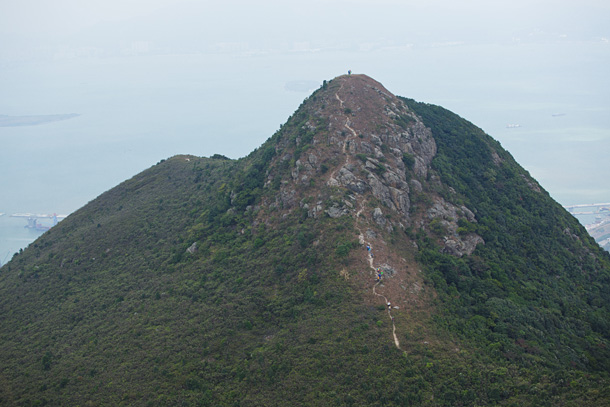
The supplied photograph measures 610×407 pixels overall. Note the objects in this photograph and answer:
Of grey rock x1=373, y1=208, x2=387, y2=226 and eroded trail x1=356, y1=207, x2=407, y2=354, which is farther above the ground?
grey rock x1=373, y1=208, x2=387, y2=226

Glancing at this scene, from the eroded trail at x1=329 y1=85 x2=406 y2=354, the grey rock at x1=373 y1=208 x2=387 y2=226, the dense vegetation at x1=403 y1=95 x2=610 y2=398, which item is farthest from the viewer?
the grey rock at x1=373 y1=208 x2=387 y2=226

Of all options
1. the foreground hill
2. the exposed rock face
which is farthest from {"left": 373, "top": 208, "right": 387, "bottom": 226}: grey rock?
the foreground hill

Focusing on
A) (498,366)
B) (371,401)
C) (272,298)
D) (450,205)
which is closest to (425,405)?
(371,401)

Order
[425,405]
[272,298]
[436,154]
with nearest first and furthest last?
[425,405] → [272,298] → [436,154]

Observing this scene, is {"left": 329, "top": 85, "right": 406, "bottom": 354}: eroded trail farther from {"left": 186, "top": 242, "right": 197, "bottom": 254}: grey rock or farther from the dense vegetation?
{"left": 186, "top": 242, "right": 197, "bottom": 254}: grey rock

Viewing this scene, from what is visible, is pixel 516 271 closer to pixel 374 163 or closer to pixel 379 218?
pixel 379 218

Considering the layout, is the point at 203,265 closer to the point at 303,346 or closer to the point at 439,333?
the point at 303,346

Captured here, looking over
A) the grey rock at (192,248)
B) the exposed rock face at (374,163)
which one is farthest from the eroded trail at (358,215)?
the grey rock at (192,248)

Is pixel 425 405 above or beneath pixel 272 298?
beneath

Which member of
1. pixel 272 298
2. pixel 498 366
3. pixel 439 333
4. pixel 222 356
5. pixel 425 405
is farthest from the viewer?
pixel 272 298
